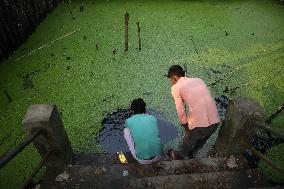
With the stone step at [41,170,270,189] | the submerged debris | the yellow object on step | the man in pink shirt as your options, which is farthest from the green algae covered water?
the man in pink shirt

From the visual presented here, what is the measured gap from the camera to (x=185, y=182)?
305 centimetres

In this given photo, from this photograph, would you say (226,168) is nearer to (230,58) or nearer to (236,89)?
(236,89)

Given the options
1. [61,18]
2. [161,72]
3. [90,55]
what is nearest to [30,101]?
[90,55]

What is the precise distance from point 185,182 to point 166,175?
0.22m

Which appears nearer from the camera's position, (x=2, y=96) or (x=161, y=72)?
(x=2, y=96)

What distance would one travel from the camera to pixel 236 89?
5.11 meters

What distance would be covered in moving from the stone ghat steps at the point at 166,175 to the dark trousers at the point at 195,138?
0.91ft

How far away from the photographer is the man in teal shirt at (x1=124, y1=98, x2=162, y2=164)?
3062 millimetres

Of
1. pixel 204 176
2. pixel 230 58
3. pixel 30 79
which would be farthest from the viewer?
pixel 230 58

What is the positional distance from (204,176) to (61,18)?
5.54 metres

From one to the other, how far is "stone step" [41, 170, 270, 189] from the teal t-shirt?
294 millimetres

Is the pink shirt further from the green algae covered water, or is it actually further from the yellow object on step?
the green algae covered water

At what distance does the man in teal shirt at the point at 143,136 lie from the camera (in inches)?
121

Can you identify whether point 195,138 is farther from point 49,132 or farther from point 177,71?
point 49,132
